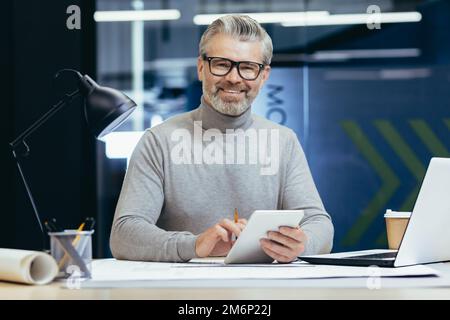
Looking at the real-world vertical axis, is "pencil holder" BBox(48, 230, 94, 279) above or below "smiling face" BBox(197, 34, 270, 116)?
below

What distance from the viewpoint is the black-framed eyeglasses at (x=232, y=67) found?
7.18ft

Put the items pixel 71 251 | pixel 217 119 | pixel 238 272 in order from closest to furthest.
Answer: pixel 71 251 < pixel 238 272 < pixel 217 119

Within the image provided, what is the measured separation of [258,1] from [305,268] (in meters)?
3.12

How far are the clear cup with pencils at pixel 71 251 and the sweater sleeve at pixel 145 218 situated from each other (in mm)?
454

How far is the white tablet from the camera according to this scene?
59.0 inches

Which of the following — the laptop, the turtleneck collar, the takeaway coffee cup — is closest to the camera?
the laptop

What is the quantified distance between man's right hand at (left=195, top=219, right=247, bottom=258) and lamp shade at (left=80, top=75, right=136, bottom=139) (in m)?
0.59

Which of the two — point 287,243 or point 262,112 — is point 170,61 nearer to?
point 262,112

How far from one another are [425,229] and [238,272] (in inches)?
15.2

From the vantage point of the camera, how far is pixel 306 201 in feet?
7.13

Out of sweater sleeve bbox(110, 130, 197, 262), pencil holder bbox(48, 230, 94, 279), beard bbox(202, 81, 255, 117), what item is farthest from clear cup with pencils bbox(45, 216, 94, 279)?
beard bbox(202, 81, 255, 117)

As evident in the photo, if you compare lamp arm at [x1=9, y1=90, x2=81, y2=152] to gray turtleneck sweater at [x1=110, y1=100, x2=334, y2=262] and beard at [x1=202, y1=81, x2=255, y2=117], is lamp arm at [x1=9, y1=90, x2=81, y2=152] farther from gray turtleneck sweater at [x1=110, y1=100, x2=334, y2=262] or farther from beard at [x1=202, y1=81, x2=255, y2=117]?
beard at [x1=202, y1=81, x2=255, y2=117]

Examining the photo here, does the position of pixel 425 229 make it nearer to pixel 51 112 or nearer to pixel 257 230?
pixel 257 230

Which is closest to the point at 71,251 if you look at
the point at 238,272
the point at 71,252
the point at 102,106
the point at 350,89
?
the point at 71,252
